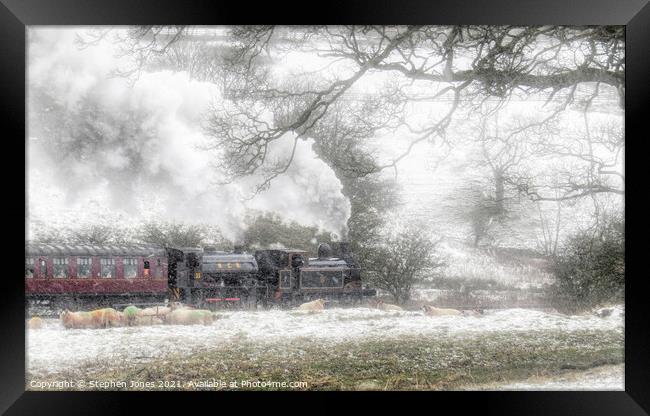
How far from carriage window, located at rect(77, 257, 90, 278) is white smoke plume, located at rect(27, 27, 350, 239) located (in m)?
0.31

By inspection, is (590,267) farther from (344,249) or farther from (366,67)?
(366,67)

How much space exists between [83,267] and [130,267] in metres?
0.36

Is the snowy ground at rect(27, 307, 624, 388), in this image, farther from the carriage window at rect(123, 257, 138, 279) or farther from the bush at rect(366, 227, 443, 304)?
the carriage window at rect(123, 257, 138, 279)

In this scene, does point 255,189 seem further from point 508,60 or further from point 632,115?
point 632,115

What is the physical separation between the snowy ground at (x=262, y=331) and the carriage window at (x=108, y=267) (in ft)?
1.44

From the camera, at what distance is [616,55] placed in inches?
169

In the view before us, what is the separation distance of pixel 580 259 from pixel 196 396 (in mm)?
3278

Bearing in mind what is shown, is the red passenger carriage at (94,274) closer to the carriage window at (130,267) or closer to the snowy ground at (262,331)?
the carriage window at (130,267)

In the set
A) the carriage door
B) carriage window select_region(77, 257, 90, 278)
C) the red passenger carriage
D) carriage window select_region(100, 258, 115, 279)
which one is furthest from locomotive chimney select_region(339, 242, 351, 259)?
carriage window select_region(77, 257, 90, 278)

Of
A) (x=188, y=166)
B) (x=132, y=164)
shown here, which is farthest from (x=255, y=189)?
(x=132, y=164)

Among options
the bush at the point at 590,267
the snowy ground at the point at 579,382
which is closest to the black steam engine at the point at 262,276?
the snowy ground at the point at 579,382

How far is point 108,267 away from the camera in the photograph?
4.20m

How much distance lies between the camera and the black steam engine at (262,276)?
422cm

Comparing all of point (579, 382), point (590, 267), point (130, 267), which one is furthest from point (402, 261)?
point (130, 267)
